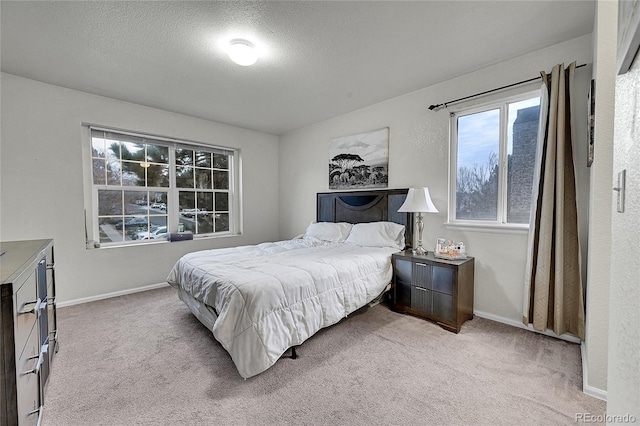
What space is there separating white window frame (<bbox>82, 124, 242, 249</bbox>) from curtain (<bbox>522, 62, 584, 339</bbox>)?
4069 millimetres

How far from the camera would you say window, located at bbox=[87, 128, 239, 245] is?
345 cm

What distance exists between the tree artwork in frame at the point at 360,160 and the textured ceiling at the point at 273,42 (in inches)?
24.8

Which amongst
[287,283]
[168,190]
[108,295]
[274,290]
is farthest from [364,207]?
[108,295]

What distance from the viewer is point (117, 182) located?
3.55 meters

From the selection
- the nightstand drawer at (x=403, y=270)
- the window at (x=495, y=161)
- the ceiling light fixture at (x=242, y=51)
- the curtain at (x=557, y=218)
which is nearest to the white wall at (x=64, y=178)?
the ceiling light fixture at (x=242, y=51)

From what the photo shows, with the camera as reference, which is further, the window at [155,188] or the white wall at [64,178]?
the window at [155,188]

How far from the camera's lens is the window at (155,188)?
345 centimetres

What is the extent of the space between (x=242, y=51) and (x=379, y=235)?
2.39 metres

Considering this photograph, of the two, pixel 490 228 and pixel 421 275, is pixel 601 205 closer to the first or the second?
pixel 490 228

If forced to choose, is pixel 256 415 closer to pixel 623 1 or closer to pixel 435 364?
pixel 435 364

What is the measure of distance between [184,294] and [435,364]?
2.32 m

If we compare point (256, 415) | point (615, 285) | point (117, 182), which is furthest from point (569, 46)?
point (117, 182)

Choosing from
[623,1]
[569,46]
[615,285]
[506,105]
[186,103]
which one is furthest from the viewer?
[186,103]

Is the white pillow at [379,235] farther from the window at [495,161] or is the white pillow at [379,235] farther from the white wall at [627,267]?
the white wall at [627,267]
